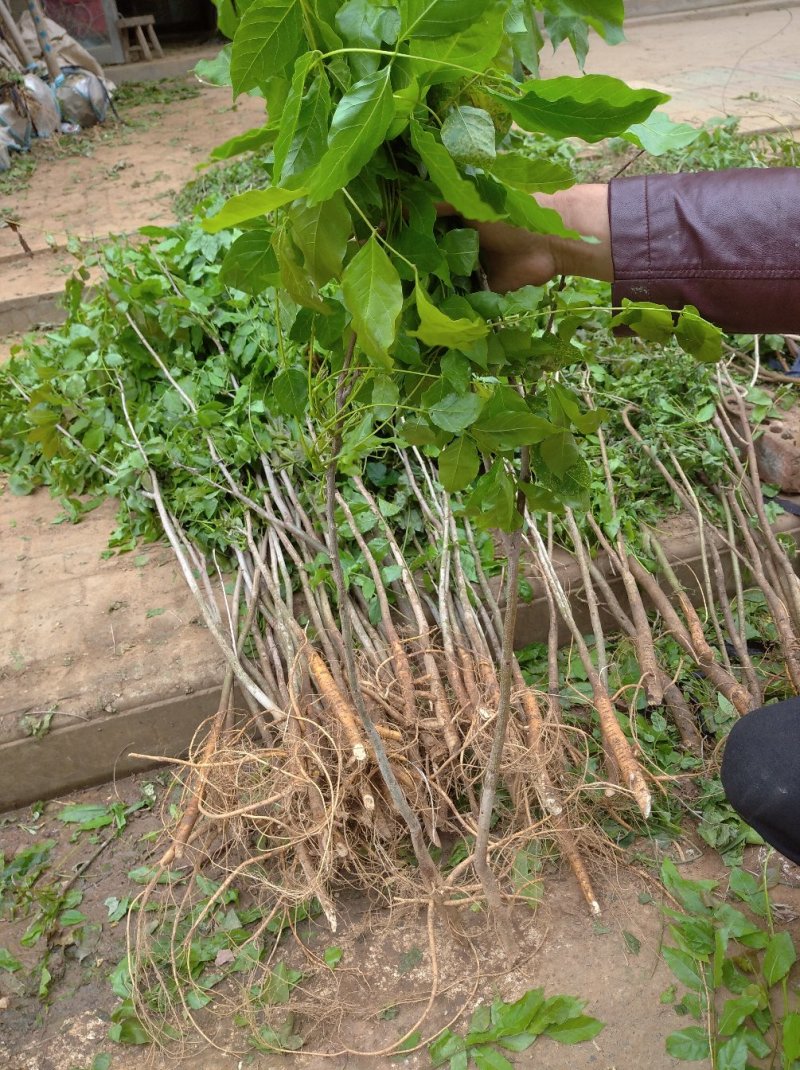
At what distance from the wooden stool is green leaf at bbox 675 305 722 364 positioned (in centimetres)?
1231

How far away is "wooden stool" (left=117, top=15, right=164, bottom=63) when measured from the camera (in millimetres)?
11062

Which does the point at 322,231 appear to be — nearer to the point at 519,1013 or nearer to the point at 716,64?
the point at 519,1013

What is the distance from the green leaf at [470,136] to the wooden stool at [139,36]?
1231 cm

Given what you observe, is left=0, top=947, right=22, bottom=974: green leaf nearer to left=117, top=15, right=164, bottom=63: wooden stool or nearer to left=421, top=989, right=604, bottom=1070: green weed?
left=421, top=989, right=604, bottom=1070: green weed

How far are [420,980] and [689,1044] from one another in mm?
586

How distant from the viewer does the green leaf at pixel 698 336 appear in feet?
3.73

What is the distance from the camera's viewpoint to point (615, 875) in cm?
207

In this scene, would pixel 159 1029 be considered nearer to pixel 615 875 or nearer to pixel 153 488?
pixel 615 875

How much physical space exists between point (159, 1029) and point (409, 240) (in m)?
1.77

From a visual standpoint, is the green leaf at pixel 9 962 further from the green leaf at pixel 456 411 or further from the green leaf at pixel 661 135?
the green leaf at pixel 661 135

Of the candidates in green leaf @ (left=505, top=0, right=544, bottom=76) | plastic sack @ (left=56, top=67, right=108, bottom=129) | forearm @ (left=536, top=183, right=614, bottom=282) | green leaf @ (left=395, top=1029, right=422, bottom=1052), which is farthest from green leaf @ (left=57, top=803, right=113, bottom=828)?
plastic sack @ (left=56, top=67, right=108, bottom=129)

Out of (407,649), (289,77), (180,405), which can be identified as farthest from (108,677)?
(289,77)

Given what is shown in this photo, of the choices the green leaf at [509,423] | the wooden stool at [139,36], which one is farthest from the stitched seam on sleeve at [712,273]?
the wooden stool at [139,36]

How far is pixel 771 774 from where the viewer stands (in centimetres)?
170
